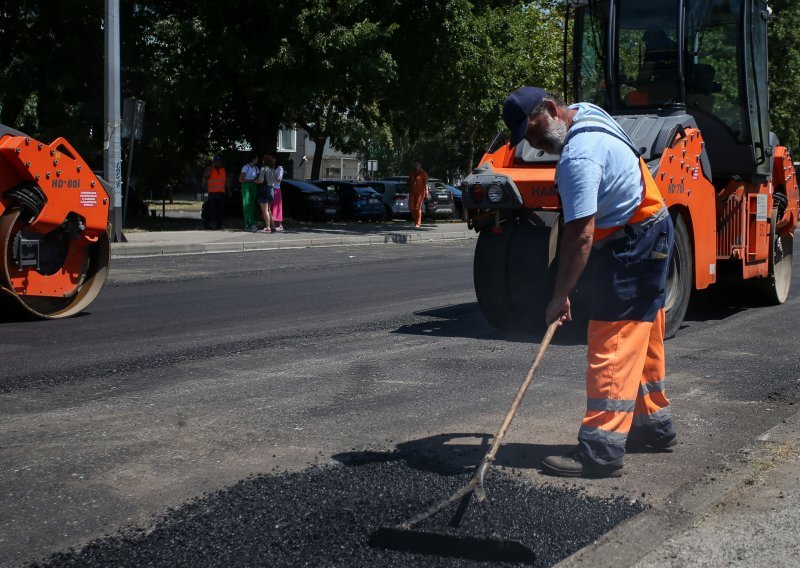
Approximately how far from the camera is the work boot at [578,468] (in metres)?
4.90

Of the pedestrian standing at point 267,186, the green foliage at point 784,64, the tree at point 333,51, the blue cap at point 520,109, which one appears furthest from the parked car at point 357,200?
the blue cap at point 520,109

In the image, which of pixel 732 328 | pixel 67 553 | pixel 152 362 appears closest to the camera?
pixel 67 553

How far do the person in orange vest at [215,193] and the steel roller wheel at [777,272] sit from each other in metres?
15.2

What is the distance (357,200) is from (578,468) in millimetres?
29038

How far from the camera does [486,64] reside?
30578 millimetres

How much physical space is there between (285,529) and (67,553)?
0.82 metres

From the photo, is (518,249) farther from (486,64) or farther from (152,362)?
(486,64)

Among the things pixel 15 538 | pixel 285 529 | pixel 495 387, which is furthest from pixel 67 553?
pixel 495 387

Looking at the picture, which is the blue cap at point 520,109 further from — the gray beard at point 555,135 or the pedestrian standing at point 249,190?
the pedestrian standing at point 249,190

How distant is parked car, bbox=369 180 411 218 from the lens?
119ft

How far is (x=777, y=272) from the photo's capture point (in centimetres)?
1186

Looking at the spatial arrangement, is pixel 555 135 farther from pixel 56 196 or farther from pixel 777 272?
pixel 777 272

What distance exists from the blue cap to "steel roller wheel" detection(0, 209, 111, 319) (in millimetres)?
6075

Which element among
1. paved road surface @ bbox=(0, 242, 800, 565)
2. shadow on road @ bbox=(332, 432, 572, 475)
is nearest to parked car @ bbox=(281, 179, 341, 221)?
paved road surface @ bbox=(0, 242, 800, 565)
